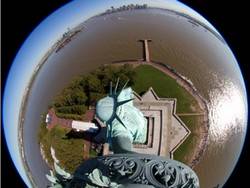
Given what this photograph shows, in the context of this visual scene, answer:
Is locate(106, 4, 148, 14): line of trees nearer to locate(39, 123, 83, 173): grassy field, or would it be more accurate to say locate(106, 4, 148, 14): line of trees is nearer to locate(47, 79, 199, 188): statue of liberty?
locate(47, 79, 199, 188): statue of liberty

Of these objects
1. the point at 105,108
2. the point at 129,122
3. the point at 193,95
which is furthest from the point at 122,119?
the point at 193,95

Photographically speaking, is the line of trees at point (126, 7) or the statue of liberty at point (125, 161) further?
the line of trees at point (126, 7)

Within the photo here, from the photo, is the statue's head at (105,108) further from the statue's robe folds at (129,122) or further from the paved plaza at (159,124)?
the paved plaza at (159,124)

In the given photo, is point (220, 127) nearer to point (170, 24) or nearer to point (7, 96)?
point (170, 24)

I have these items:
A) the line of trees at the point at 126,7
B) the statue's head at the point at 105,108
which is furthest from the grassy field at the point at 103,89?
the line of trees at the point at 126,7

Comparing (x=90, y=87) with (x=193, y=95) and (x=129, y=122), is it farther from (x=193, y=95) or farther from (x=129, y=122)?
(x=193, y=95)
